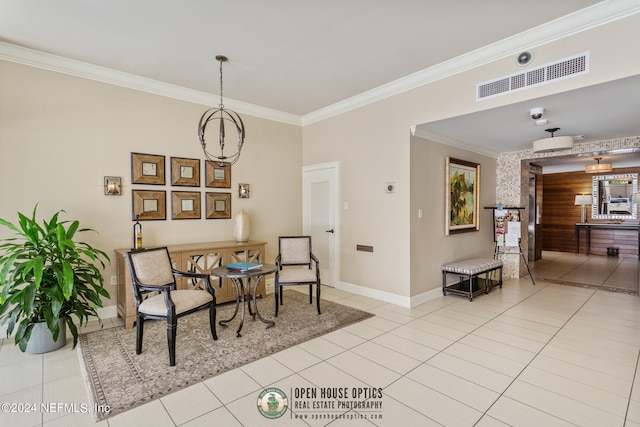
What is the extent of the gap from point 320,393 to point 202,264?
2428 millimetres

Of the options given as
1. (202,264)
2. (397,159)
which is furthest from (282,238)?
(397,159)

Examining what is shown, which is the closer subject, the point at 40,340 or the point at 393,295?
the point at 40,340

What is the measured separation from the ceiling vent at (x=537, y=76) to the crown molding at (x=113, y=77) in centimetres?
331

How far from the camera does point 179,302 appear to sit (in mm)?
2836

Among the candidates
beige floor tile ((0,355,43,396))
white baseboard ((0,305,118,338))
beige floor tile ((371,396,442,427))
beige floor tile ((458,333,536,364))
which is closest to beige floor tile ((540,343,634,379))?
beige floor tile ((458,333,536,364))

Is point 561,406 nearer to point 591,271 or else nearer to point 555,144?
point 555,144

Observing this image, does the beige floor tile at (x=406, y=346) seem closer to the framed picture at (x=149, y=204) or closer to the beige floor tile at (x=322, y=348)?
the beige floor tile at (x=322, y=348)

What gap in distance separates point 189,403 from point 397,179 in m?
3.43

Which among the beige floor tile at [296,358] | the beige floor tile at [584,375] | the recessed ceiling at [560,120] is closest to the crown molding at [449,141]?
the recessed ceiling at [560,120]

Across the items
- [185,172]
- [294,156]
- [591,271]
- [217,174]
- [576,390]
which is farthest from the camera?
[591,271]

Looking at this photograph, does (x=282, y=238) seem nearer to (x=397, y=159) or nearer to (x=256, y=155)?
(x=256, y=155)

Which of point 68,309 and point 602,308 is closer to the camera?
point 68,309

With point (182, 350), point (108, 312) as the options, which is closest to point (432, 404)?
point (182, 350)

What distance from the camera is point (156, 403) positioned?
7.11 ft
